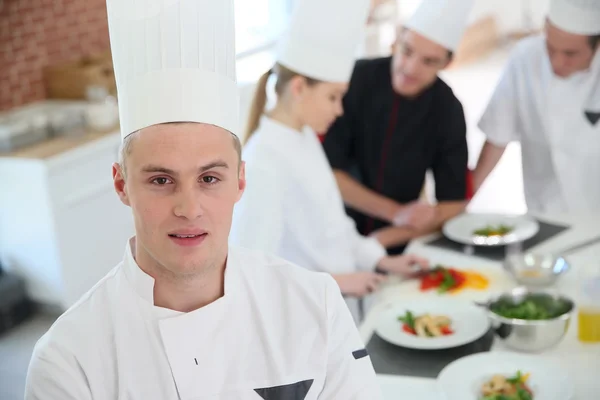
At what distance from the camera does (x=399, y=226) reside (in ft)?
8.07

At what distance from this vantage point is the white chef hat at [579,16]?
7.84 feet

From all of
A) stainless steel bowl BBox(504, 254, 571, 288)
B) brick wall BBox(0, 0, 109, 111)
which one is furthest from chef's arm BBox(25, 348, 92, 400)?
brick wall BBox(0, 0, 109, 111)

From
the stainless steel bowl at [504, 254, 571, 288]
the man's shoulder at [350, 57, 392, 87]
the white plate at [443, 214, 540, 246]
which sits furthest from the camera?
the man's shoulder at [350, 57, 392, 87]

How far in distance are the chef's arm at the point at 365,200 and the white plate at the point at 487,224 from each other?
0.23m

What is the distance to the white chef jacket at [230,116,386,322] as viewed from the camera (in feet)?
6.15

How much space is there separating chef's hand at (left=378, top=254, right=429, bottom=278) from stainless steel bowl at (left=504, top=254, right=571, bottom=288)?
22cm

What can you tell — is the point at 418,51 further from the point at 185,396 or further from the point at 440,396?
the point at 185,396

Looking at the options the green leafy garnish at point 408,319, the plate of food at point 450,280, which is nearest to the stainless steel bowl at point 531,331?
the green leafy garnish at point 408,319

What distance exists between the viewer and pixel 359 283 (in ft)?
6.61

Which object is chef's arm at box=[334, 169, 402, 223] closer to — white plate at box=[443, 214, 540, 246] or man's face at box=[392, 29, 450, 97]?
white plate at box=[443, 214, 540, 246]

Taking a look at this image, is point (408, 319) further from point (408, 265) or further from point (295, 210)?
point (295, 210)

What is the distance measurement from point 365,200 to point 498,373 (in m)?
1.09

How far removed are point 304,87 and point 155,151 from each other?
0.95 m

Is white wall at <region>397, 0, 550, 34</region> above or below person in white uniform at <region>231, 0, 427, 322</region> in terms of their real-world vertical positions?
below
